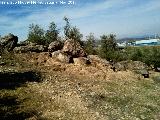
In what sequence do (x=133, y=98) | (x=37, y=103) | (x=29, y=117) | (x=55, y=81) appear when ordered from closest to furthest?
(x=29, y=117) < (x=37, y=103) < (x=133, y=98) < (x=55, y=81)

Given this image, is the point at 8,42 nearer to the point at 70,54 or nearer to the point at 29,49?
the point at 29,49

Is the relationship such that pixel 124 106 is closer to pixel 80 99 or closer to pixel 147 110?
pixel 147 110

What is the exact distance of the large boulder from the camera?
50.5 metres

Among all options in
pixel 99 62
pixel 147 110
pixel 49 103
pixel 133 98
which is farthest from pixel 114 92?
pixel 99 62

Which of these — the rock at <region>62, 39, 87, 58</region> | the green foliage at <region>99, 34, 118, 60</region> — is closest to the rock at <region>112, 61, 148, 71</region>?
the rock at <region>62, 39, 87, 58</region>

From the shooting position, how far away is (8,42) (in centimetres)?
5138

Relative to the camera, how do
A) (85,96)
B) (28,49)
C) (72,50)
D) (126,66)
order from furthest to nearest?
(126,66) → (28,49) → (72,50) → (85,96)

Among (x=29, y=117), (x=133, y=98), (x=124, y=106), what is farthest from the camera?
(x=133, y=98)

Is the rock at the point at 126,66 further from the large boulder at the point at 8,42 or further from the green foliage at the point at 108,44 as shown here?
the green foliage at the point at 108,44

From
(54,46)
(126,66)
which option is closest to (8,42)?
(54,46)

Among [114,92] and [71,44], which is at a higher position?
[71,44]

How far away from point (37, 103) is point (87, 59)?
18.7 m

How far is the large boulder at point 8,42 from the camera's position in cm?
5049

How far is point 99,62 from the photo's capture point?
46750 mm
